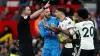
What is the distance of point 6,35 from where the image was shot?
21750 mm

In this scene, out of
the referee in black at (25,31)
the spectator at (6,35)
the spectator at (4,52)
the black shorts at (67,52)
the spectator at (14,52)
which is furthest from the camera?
the spectator at (6,35)

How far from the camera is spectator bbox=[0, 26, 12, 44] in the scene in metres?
21.6

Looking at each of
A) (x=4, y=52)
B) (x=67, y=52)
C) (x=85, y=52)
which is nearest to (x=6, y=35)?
(x=4, y=52)

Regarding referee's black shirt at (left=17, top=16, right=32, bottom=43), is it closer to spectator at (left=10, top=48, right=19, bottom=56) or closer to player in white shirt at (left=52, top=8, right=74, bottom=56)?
player in white shirt at (left=52, top=8, right=74, bottom=56)

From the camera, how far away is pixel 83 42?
13430 mm

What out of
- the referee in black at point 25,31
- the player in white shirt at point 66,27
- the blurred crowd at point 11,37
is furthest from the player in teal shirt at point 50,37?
the blurred crowd at point 11,37

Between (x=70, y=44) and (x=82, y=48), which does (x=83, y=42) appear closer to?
(x=82, y=48)

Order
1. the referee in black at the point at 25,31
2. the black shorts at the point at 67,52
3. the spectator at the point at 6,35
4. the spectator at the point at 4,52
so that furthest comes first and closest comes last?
1. the spectator at the point at 6,35
2. the spectator at the point at 4,52
3. the black shorts at the point at 67,52
4. the referee in black at the point at 25,31

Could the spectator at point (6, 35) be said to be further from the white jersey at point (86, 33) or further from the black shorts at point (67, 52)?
the white jersey at point (86, 33)

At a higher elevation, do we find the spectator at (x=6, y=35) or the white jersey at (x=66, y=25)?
the white jersey at (x=66, y=25)

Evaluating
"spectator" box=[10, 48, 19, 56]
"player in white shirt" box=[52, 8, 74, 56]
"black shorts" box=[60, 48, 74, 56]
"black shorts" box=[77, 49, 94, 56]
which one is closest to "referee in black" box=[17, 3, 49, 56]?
"player in white shirt" box=[52, 8, 74, 56]

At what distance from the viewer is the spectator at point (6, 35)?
2156cm

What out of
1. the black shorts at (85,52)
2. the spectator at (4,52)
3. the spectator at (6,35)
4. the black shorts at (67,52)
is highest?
the black shorts at (85,52)

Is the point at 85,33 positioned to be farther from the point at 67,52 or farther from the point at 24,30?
the point at 24,30
